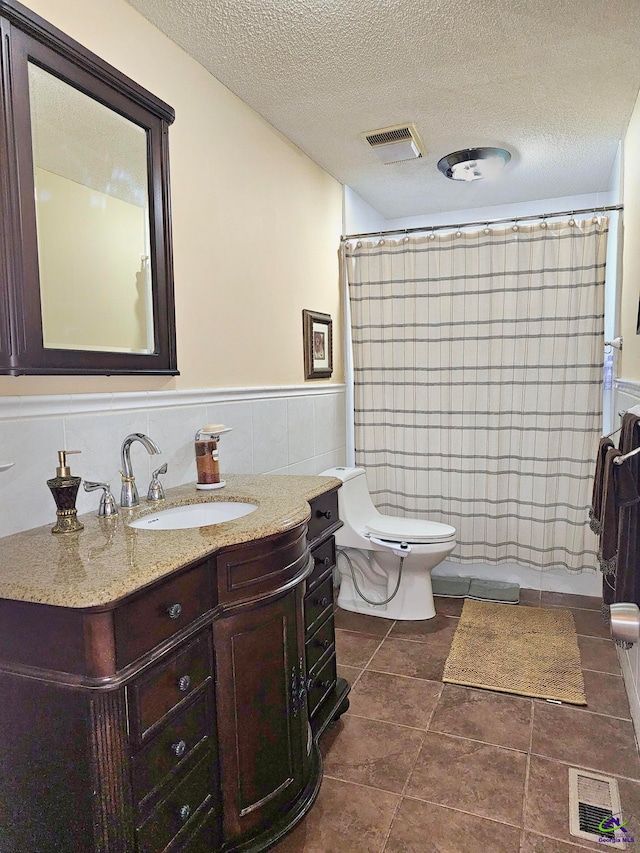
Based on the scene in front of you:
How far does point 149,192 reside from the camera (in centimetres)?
181

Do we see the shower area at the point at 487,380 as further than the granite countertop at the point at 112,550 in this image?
Yes

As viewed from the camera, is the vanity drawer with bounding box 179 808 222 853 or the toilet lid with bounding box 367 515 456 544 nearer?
the vanity drawer with bounding box 179 808 222 853

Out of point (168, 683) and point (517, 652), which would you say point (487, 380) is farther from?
point (168, 683)

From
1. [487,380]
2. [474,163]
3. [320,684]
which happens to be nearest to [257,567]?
[320,684]

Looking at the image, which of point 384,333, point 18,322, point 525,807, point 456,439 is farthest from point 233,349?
point 525,807

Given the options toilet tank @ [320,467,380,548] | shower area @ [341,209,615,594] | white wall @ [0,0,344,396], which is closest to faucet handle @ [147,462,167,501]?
white wall @ [0,0,344,396]

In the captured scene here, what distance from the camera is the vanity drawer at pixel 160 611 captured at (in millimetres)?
1066

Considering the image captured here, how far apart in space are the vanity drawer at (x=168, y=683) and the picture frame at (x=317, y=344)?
1.87m

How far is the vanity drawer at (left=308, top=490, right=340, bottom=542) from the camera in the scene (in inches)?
75.3

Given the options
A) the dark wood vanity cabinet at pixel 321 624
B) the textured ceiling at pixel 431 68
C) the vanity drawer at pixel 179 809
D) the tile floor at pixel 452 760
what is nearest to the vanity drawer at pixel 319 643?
the dark wood vanity cabinet at pixel 321 624

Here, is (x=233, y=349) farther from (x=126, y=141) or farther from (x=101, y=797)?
(x=101, y=797)

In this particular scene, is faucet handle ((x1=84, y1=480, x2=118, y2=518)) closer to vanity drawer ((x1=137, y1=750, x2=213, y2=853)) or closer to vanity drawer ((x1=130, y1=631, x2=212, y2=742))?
vanity drawer ((x1=130, y1=631, x2=212, y2=742))

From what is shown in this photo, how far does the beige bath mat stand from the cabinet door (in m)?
1.05

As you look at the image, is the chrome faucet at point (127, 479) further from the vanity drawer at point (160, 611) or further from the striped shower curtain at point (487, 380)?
the striped shower curtain at point (487, 380)
